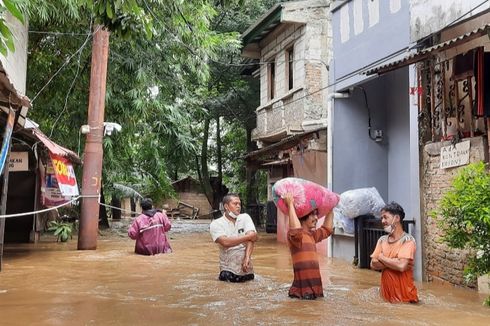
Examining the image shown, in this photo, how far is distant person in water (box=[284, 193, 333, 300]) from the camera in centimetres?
635

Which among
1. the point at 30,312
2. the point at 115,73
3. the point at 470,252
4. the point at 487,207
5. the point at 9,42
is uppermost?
the point at 115,73

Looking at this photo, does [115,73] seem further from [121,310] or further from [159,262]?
[121,310]

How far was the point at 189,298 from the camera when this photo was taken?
6.80 metres

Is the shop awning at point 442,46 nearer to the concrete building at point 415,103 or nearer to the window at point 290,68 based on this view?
the concrete building at point 415,103

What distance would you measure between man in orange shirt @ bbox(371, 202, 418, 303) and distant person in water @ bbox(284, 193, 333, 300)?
2.34 feet

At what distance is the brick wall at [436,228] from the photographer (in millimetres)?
7859

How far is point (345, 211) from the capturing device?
10.8m

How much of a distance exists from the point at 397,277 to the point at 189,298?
2635 mm

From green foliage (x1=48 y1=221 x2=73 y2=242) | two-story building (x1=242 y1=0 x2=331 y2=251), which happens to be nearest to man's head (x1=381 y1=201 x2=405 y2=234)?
two-story building (x1=242 y1=0 x2=331 y2=251)

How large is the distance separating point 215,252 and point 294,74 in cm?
661

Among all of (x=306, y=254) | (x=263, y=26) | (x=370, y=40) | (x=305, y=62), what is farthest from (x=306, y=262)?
(x=263, y=26)

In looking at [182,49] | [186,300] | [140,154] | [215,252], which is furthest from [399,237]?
[140,154]

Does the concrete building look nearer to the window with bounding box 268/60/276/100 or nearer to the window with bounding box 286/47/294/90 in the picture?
the window with bounding box 286/47/294/90

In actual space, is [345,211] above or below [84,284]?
above
